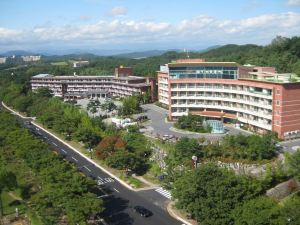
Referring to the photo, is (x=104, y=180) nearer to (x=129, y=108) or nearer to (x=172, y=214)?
(x=172, y=214)

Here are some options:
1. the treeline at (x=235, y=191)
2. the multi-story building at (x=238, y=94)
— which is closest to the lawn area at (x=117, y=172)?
the treeline at (x=235, y=191)

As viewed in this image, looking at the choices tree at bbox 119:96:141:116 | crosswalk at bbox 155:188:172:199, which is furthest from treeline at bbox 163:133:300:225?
tree at bbox 119:96:141:116

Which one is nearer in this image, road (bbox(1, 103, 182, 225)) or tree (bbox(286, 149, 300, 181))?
road (bbox(1, 103, 182, 225))

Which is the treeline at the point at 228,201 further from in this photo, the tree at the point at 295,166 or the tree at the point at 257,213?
the tree at the point at 295,166

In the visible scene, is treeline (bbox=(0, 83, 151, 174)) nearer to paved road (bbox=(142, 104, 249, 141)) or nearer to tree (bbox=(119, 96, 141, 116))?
tree (bbox=(119, 96, 141, 116))

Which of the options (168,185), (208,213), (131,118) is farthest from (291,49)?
(208,213)

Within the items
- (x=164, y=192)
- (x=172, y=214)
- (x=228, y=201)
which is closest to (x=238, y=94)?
(x=164, y=192)

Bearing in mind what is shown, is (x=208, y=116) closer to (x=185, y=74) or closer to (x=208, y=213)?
(x=185, y=74)
